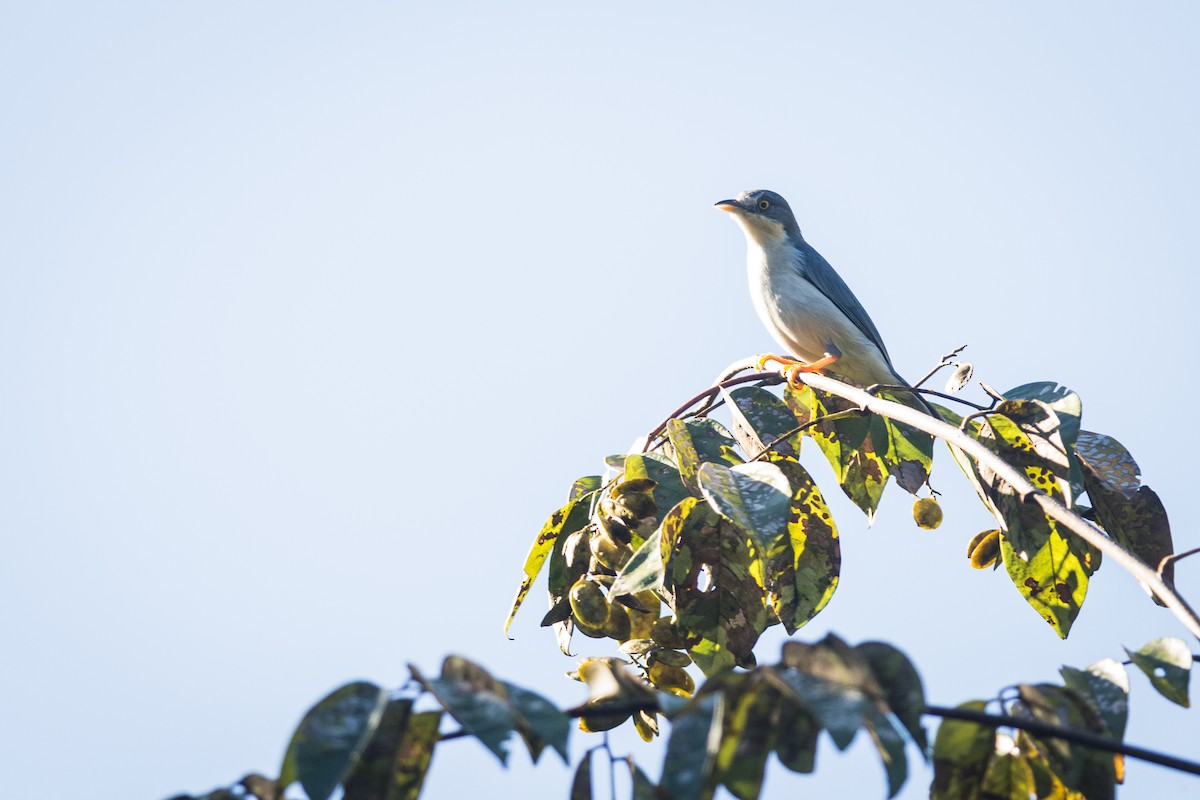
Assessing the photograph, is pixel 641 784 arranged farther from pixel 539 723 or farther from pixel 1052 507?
pixel 1052 507

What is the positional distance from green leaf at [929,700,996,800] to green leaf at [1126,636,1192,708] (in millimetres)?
397

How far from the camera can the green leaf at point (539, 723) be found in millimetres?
1879

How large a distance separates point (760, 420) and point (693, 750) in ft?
6.63

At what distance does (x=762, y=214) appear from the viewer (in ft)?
27.9

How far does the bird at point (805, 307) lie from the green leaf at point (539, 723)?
4.95 meters

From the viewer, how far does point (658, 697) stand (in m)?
1.93

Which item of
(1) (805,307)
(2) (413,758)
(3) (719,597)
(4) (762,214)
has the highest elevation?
(4) (762,214)

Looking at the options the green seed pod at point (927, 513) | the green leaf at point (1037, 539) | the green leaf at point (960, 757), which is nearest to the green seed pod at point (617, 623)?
the green leaf at point (1037, 539)

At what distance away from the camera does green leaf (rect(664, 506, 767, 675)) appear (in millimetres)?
3219

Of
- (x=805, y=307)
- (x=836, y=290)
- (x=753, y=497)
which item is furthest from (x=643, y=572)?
(x=836, y=290)

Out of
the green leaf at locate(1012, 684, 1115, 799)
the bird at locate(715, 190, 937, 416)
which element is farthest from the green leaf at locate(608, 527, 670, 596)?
the bird at locate(715, 190, 937, 416)

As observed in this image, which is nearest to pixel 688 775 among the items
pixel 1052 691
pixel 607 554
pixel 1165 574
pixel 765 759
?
pixel 765 759

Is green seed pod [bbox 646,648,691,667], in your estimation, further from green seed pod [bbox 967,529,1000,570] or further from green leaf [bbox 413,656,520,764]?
green leaf [bbox 413,656,520,764]

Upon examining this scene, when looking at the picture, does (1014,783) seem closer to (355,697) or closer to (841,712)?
(841,712)
